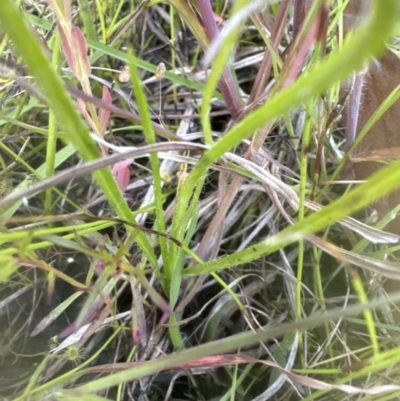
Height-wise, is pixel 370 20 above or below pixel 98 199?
above

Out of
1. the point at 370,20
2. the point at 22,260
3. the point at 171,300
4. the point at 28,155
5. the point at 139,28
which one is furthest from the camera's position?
the point at 139,28

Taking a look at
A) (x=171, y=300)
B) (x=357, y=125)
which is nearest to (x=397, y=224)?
(x=357, y=125)

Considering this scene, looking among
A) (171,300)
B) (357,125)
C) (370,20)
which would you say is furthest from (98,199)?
(370,20)

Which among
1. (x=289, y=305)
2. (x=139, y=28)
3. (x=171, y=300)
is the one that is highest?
(x=139, y=28)

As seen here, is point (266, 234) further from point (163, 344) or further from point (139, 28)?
point (139, 28)

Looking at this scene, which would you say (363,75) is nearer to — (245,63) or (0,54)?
(245,63)

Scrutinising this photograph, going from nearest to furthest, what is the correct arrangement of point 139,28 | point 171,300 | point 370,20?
1. point 370,20
2. point 171,300
3. point 139,28

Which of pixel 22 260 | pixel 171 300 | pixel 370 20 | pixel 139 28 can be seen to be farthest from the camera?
pixel 139 28

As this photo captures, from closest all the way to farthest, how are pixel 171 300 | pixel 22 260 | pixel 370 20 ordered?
pixel 370 20 < pixel 22 260 < pixel 171 300

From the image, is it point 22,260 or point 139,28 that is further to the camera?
point 139,28
